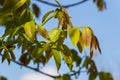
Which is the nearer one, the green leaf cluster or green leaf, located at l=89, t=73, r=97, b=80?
the green leaf cluster

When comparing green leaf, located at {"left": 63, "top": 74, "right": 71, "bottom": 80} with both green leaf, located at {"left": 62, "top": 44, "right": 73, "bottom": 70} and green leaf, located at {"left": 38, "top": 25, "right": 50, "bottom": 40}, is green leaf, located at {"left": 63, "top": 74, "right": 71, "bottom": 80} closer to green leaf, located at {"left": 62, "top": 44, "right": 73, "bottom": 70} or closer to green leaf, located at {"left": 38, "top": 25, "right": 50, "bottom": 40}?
green leaf, located at {"left": 62, "top": 44, "right": 73, "bottom": 70}

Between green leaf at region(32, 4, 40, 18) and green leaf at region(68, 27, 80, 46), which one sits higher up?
green leaf at region(32, 4, 40, 18)

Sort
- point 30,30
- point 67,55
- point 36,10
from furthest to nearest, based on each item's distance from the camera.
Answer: point 36,10
point 67,55
point 30,30

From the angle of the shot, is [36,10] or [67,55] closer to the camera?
[67,55]

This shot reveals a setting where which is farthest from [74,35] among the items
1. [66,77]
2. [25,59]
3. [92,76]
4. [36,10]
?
[36,10]

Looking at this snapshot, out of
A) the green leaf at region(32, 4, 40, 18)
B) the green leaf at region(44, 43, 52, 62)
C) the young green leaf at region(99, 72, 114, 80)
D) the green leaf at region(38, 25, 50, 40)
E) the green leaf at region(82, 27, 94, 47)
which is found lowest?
the young green leaf at region(99, 72, 114, 80)

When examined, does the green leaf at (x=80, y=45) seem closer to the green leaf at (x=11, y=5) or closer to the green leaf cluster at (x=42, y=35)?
the green leaf cluster at (x=42, y=35)

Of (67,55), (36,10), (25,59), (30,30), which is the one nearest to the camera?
(30,30)

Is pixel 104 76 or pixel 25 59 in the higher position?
pixel 25 59

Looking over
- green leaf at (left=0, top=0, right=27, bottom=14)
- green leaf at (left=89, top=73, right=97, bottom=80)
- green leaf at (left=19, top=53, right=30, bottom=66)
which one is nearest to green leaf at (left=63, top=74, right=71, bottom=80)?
green leaf at (left=89, top=73, right=97, bottom=80)

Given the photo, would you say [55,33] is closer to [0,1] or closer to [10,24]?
[10,24]

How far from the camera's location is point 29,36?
1638 millimetres

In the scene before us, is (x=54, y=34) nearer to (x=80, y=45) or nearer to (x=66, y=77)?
(x=80, y=45)

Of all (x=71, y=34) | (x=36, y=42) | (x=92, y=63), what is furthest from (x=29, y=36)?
(x=92, y=63)
